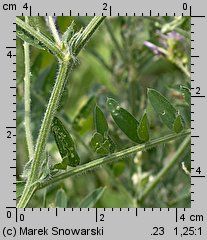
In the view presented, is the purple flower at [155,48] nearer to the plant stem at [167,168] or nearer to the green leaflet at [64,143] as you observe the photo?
the plant stem at [167,168]

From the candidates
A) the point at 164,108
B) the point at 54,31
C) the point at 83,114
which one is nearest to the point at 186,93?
the point at 164,108

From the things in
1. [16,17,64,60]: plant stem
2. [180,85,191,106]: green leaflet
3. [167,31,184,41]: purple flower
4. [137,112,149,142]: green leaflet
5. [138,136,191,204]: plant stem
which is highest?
[167,31,184,41]: purple flower

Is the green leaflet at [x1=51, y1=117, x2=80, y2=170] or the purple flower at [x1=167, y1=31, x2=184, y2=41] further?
the purple flower at [x1=167, y1=31, x2=184, y2=41]

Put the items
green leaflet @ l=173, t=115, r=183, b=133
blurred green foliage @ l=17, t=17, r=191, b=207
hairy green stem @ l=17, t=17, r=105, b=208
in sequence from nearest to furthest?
hairy green stem @ l=17, t=17, r=105, b=208 < green leaflet @ l=173, t=115, r=183, b=133 < blurred green foliage @ l=17, t=17, r=191, b=207

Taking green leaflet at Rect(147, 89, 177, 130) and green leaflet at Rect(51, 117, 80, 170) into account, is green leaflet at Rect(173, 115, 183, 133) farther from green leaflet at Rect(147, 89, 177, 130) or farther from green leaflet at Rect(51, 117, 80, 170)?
green leaflet at Rect(51, 117, 80, 170)

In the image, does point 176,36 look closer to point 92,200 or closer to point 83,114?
point 83,114

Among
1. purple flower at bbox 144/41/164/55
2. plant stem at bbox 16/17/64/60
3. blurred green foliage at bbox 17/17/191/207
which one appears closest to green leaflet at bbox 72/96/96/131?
blurred green foliage at bbox 17/17/191/207

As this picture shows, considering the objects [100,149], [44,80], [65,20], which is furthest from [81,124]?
[100,149]
